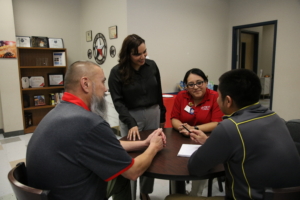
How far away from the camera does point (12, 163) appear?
3084mm

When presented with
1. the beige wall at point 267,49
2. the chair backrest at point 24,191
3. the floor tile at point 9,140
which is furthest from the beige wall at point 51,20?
the beige wall at point 267,49

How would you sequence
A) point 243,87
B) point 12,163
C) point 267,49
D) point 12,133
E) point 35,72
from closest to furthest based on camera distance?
point 243,87, point 12,163, point 12,133, point 35,72, point 267,49

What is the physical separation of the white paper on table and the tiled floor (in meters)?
0.99

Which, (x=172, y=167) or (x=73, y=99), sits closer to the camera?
(x=73, y=99)

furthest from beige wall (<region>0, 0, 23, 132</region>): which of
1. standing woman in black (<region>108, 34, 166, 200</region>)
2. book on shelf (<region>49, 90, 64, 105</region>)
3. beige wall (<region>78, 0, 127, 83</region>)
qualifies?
standing woman in black (<region>108, 34, 166, 200</region>)

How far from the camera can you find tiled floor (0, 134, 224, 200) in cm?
233

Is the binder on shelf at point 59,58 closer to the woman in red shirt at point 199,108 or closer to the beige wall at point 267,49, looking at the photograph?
the woman in red shirt at point 199,108

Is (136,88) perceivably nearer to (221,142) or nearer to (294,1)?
(221,142)

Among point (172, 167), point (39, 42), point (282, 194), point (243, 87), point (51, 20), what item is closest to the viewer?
point (282, 194)

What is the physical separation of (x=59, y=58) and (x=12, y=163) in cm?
250

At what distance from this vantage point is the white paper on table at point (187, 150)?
1386mm

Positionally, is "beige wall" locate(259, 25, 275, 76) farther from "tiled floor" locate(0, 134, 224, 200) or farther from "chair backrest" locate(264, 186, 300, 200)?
"chair backrest" locate(264, 186, 300, 200)

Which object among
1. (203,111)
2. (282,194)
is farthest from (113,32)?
(282,194)

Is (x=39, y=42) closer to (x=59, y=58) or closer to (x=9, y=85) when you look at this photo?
(x=59, y=58)
